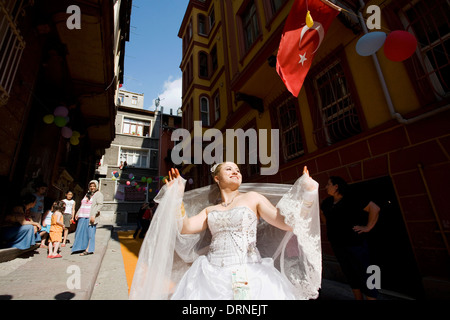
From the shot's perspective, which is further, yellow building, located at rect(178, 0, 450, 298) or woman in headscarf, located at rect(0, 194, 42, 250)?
woman in headscarf, located at rect(0, 194, 42, 250)

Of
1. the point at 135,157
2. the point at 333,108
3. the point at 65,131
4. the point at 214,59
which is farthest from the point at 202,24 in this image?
the point at 135,157

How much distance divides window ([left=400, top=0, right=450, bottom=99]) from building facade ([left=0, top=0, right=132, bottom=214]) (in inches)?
241

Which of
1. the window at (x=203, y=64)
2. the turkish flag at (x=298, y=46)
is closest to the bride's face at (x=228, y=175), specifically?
the turkish flag at (x=298, y=46)

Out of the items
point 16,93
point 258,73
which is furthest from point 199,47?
point 16,93

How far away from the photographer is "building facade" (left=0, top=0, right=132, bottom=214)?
3.86 m

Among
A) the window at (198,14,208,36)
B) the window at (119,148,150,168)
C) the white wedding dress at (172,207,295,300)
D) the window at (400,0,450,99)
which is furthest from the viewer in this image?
the window at (119,148,150,168)

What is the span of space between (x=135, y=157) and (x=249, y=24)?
57.0 feet

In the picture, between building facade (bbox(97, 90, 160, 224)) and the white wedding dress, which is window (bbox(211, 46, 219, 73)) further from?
the white wedding dress

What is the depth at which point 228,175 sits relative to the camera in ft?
6.91

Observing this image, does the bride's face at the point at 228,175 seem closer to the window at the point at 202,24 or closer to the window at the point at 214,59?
the window at the point at 214,59

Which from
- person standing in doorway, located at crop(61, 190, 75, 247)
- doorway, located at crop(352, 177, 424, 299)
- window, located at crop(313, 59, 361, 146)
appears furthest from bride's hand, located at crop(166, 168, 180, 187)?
person standing in doorway, located at crop(61, 190, 75, 247)

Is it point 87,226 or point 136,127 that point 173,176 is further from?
point 136,127

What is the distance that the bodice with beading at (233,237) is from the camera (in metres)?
1.65

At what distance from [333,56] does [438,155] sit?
323 centimetres
